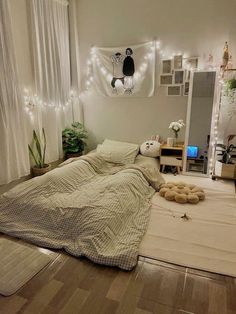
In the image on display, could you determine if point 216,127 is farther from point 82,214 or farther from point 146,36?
point 82,214

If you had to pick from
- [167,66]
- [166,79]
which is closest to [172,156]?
[166,79]

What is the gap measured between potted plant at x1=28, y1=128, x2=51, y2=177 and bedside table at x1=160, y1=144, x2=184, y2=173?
1728mm

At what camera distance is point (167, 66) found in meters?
3.48

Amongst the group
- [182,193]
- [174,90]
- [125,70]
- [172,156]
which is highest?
[125,70]

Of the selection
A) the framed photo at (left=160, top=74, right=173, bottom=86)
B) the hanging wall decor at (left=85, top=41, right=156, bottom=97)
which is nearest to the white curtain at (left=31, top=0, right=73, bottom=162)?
the hanging wall decor at (left=85, top=41, right=156, bottom=97)

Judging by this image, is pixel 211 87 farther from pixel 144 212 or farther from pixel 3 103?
pixel 3 103

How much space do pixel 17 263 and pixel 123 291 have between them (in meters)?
0.85

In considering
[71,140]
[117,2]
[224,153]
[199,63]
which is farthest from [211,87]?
[71,140]

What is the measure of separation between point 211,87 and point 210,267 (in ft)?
8.14

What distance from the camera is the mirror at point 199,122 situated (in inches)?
130

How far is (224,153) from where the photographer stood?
3.22 meters

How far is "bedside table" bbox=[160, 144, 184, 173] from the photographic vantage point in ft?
11.5

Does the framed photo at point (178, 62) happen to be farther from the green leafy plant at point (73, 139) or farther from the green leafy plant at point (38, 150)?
the green leafy plant at point (38, 150)

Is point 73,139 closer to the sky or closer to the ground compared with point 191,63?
closer to the ground
